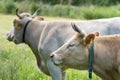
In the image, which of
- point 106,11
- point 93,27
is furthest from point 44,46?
point 106,11

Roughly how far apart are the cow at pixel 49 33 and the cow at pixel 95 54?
5.30 feet

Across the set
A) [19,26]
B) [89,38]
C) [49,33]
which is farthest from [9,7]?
[89,38]

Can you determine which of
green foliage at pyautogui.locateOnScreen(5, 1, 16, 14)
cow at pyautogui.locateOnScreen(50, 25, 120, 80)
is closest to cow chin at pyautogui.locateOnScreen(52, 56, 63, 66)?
cow at pyautogui.locateOnScreen(50, 25, 120, 80)

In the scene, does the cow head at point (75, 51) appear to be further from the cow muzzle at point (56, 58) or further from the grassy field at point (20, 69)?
the grassy field at point (20, 69)

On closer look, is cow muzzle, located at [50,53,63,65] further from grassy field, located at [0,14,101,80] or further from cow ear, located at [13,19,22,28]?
cow ear, located at [13,19,22,28]

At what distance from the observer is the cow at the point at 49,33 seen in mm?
10258

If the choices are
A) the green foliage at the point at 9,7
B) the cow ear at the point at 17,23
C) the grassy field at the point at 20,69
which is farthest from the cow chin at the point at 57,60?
the green foliage at the point at 9,7

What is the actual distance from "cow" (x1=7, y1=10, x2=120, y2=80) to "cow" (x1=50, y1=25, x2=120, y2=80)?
5.30 feet

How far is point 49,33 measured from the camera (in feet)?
34.6

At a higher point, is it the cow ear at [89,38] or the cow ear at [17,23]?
the cow ear at [89,38]

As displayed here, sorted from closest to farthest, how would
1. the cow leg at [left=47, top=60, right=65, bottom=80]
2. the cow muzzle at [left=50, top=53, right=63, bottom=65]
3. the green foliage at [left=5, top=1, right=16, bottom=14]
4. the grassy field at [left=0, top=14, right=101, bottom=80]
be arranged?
1. the cow muzzle at [left=50, top=53, right=63, bottom=65]
2. the cow leg at [left=47, top=60, right=65, bottom=80]
3. the grassy field at [left=0, top=14, right=101, bottom=80]
4. the green foliage at [left=5, top=1, right=16, bottom=14]

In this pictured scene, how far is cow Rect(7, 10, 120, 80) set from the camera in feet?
33.7

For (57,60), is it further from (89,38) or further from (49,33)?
(49,33)

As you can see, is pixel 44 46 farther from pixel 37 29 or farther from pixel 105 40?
pixel 105 40
